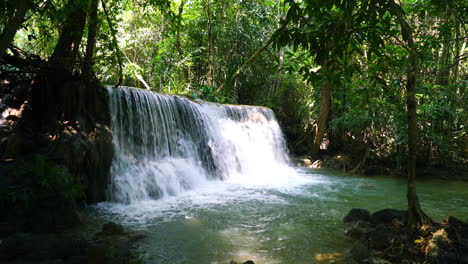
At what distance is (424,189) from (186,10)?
11855 millimetres

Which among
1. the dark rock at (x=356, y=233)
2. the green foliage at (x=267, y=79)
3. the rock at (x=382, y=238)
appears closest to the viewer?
the rock at (x=382, y=238)

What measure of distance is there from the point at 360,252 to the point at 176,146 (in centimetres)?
533

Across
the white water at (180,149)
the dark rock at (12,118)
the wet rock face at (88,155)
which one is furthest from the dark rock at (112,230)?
the dark rock at (12,118)

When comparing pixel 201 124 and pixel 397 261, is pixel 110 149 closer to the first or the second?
pixel 201 124

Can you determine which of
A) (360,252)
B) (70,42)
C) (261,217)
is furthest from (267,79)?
(360,252)

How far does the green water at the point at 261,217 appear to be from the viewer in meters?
3.70

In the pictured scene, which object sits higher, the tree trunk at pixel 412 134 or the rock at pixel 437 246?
the tree trunk at pixel 412 134

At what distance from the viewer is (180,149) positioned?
7.98 metres

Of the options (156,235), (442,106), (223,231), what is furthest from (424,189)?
(156,235)

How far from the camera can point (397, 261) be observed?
3256mm

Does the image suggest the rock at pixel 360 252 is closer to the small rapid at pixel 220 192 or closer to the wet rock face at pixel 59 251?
the small rapid at pixel 220 192

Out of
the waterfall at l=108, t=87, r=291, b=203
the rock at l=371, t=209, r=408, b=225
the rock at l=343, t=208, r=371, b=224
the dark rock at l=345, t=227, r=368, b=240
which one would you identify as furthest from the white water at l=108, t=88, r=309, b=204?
the rock at l=371, t=209, r=408, b=225

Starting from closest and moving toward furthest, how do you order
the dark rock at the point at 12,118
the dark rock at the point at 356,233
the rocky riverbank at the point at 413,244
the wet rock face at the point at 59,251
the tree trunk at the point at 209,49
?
the wet rock face at the point at 59,251 < the rocky riverbank at the point at 413,244 < the dark rock at the point at 356,233 < the dark rock at the point at 12,118 < the tree trunk at the point at 209,49

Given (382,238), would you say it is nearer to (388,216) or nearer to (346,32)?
(388,216)
